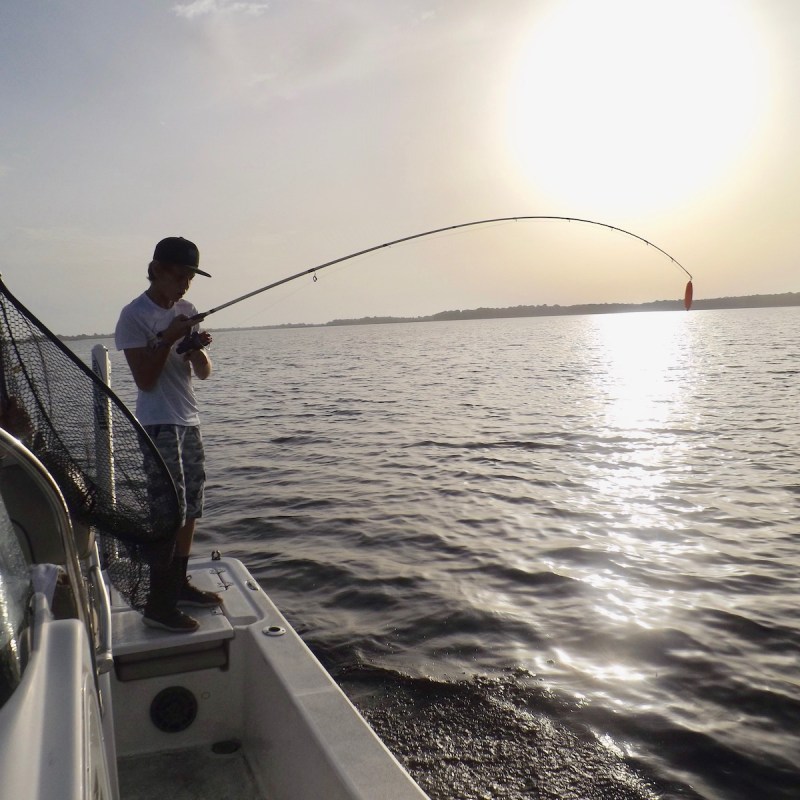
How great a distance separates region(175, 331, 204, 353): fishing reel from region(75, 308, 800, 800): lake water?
2.76 meters

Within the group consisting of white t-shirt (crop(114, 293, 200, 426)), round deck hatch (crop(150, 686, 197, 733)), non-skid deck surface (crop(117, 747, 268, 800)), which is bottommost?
non-skid deck surface (crop(117, 747, 268, 800))

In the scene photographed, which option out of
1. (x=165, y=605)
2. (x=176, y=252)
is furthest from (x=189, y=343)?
(x=165, y=605)

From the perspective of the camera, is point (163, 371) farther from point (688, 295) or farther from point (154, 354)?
point (688, 295)

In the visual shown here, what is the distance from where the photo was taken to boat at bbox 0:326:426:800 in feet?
4.01

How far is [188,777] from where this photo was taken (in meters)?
3.26

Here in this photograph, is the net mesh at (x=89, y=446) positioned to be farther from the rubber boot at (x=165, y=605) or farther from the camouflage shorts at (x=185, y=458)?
the camouflage shorts at (x=185, y=458)

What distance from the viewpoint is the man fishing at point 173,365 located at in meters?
3.72

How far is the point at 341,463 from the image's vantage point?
13.1 meters

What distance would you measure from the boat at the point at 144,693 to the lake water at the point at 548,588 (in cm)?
150

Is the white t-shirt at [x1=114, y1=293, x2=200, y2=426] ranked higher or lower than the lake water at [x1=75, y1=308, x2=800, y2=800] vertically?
higher

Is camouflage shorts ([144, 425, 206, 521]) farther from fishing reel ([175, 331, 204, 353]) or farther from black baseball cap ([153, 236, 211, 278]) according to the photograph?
black baseball cap ([153, 236, 211, 278])

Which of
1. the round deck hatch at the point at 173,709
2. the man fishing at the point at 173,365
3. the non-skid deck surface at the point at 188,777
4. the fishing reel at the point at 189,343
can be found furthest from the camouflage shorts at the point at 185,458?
the non-skid deck surface at the point at 188,777

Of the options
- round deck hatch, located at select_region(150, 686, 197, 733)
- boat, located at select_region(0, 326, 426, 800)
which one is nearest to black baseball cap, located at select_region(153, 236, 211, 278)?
boat, located at select_region(0, 326, 426, 800)

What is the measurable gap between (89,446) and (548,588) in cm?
466
